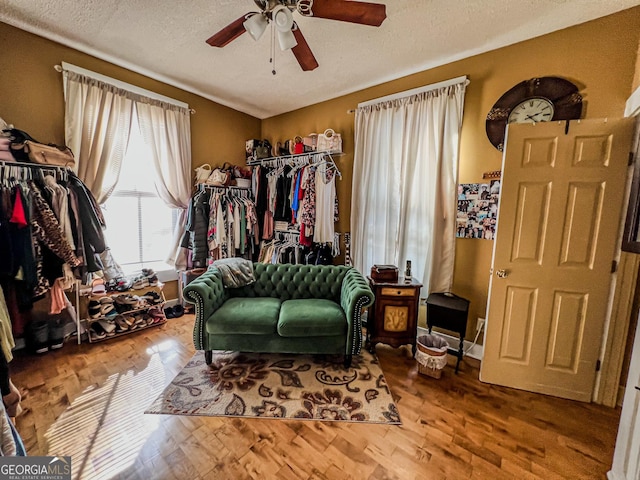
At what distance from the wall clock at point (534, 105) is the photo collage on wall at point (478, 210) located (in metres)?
0.38

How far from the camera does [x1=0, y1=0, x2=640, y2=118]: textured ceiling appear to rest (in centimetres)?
193

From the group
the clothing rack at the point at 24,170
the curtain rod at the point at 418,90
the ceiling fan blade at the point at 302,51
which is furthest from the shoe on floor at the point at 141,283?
the curtain rod at the point at 418,90

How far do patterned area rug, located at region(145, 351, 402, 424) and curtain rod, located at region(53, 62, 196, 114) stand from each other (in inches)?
115

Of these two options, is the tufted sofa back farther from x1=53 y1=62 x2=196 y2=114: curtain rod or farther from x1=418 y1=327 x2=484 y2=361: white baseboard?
x1=53 y1=62 x2=196 y2=114: curtain rod

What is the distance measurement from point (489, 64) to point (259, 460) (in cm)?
351

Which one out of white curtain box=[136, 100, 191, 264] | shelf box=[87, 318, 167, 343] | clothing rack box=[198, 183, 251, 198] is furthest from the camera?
clothing rack box=[198, 183, 251, 198]

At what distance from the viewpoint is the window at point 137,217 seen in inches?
120

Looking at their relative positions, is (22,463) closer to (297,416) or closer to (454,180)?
(297,416)

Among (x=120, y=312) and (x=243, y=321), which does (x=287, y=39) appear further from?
(x=120, y=312)

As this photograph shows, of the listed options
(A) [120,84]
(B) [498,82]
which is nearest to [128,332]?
(A) [120,84]

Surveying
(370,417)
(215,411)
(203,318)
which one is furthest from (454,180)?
(215,411)

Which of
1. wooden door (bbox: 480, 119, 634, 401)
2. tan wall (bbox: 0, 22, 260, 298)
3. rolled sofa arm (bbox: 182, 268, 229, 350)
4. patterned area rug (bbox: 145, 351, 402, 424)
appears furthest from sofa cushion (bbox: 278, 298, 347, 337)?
tan wall (bbox: 0, 22, 260, 298)

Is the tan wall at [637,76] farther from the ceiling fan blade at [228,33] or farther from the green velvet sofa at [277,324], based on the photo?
the ceiling fan blade at [228,33]

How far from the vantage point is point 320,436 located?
1.63 metres
